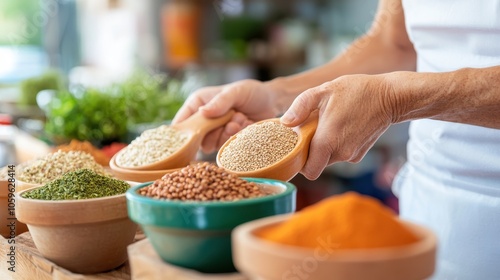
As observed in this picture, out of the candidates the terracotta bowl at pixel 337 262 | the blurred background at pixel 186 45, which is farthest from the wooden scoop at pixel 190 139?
the blurred background at pixel 186 45

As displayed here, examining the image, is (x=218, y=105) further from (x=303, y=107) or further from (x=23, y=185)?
(x=23, y=185)

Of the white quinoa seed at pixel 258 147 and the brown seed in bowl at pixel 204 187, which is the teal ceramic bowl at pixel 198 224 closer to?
the brown seed in bowl at pixel 204 187

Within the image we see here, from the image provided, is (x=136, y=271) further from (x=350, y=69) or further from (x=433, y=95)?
(x=350, y=69)

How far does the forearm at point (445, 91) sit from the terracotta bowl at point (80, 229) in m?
0.57

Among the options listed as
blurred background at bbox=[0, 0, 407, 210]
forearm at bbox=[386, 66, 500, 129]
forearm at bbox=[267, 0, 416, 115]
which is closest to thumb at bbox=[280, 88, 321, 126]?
forearm at bbox=[386, 66, 500, 129]

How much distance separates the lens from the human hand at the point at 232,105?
161 cm

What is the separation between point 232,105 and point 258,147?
0.40m

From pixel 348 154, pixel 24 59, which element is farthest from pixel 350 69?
pixel 24 59

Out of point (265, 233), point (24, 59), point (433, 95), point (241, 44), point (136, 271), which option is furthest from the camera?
point (24, 59)

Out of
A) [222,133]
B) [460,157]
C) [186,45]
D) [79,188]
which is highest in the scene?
[79,188]

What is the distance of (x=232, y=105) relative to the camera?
1641 millimetres

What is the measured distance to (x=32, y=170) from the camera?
1.30 meters

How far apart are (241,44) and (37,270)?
183 inches

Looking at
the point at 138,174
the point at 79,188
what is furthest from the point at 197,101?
the point at 79,188
